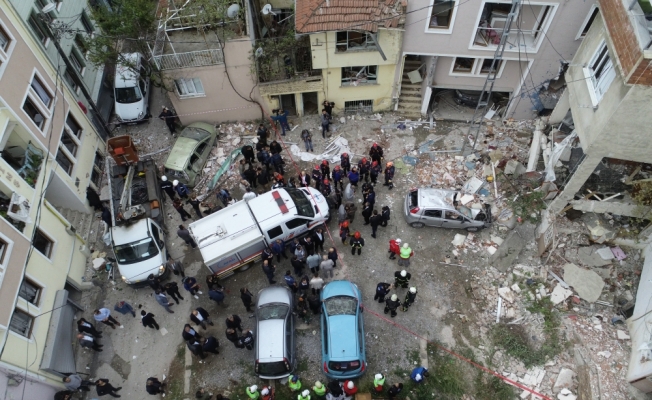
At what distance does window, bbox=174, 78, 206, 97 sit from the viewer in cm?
1780

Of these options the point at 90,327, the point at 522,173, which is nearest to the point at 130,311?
the point at 90,327

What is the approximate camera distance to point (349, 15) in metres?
15.9

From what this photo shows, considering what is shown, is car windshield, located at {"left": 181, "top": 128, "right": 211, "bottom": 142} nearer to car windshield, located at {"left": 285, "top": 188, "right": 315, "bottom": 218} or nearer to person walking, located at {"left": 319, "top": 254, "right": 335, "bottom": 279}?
car windshield, located at {"left": 285, "top": 188, "right": 315, "bottom": 218}

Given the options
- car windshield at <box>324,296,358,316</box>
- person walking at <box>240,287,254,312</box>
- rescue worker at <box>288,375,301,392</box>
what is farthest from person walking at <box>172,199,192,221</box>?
rescue worker at <box>288,375,301,392</box>

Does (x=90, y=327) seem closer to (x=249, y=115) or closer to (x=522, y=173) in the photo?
(x=249, y=115)

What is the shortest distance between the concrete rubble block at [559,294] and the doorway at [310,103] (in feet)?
42.5

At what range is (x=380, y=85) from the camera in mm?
18875

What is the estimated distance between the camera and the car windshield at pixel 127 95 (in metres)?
20.0

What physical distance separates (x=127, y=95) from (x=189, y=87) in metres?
4.20

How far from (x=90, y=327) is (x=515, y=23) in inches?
757

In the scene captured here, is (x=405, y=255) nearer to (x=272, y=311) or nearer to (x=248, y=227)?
(x=272, y=311)

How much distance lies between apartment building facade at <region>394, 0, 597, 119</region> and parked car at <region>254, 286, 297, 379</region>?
11.5 meters

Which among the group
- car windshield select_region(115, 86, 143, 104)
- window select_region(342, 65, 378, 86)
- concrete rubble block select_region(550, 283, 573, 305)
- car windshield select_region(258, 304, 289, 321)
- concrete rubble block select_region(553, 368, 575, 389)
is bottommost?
concrete rubble block select_region(553, 368, 575, 389)

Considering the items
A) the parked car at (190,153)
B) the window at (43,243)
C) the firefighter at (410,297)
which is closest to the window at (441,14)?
the firefighter at (410,297)
